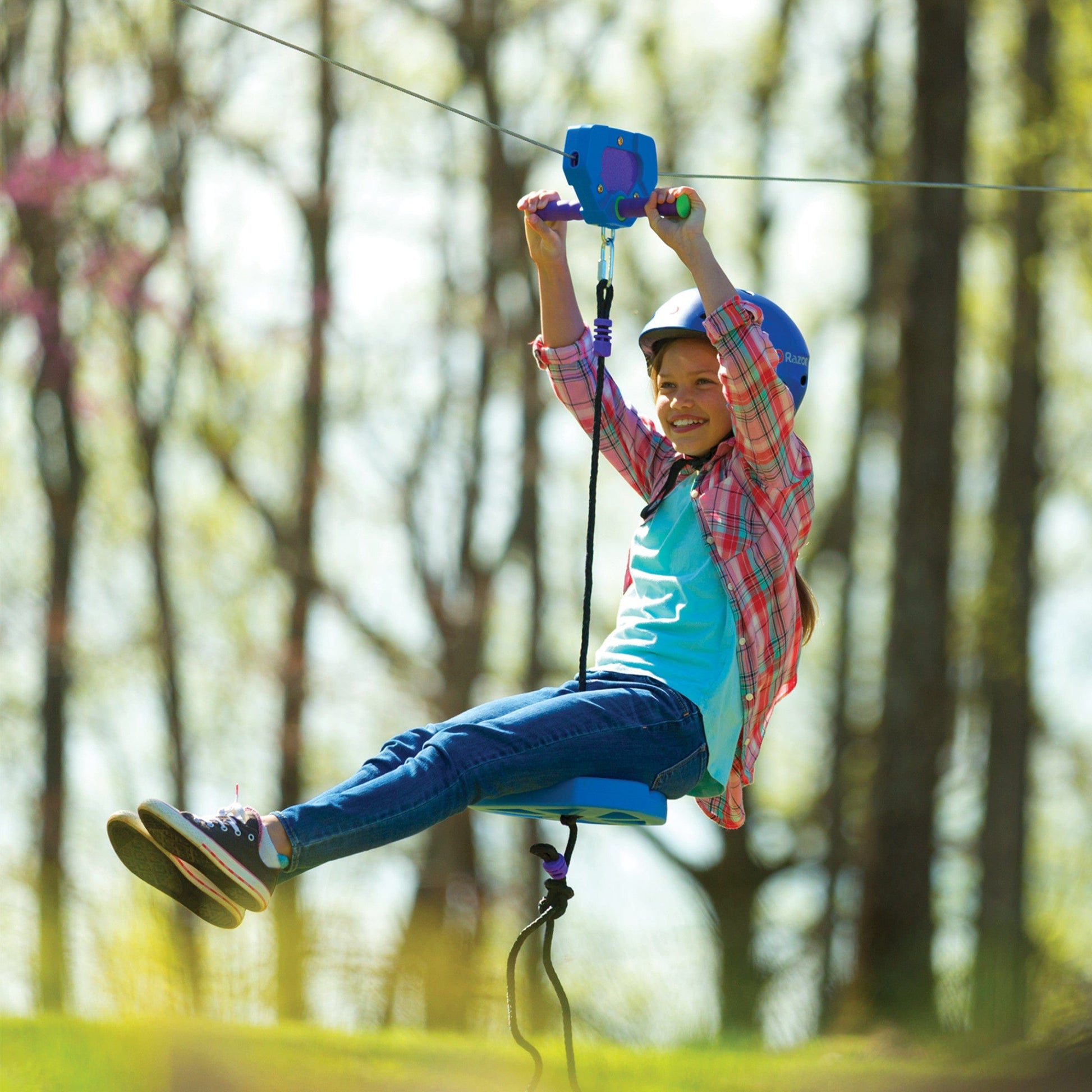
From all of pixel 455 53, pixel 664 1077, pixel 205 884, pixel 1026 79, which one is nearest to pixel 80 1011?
pixel 664 1077

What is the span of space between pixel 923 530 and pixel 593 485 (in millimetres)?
6660

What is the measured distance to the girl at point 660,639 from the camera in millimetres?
3498

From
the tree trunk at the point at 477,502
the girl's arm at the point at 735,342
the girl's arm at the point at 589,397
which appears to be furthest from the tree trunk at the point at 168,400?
the girl's arm at the point at 735,342

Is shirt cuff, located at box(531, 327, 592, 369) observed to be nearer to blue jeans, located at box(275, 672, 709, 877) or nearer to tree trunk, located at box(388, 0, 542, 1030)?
blue jeans, located at box(275, 672, 709, 877)

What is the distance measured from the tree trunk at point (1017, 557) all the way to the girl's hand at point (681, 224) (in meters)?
9.13

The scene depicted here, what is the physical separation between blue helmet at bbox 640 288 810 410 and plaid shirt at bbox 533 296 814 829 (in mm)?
162

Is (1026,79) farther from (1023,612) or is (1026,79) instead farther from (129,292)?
(129,292)

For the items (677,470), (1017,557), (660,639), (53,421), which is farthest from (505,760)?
(53,421)

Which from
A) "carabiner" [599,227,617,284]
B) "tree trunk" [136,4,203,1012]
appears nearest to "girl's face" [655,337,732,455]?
"carabiner" [599,227,617,284]

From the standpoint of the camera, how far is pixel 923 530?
10.1 metres

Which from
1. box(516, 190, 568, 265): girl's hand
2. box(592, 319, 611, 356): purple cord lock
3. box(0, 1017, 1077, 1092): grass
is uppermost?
box(516, 190, 568, 265): girl's hand

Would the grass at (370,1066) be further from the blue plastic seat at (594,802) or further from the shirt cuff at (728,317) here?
the shirt cuff at (728,317)

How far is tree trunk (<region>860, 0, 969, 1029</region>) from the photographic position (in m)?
9.75

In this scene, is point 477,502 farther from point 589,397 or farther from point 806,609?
point 806,609
